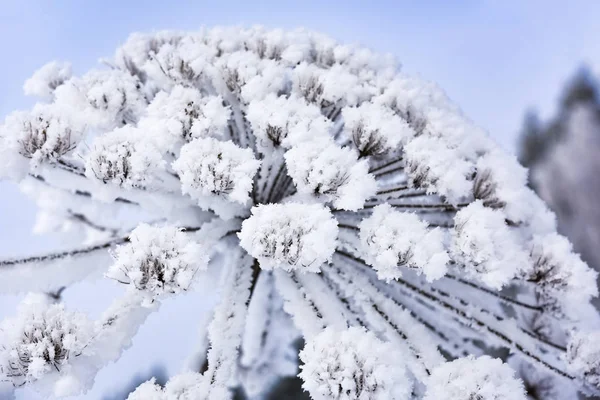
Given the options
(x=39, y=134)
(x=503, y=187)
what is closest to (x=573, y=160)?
(x=503, y=187)

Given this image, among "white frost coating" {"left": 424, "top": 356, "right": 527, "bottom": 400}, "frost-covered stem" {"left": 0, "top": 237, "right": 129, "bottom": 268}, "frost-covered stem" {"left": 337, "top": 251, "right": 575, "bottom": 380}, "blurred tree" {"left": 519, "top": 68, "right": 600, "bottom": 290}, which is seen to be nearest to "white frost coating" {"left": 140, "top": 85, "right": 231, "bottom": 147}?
"frost-covered stem" {"left": 0, "top": 237, "right": 129, "bottom": 268}

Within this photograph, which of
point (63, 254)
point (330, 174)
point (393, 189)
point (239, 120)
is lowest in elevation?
point (63, 254)

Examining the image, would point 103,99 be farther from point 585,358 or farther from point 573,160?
point 573,160

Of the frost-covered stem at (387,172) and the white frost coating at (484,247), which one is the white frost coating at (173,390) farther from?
the frost-covered stem at (387,172)

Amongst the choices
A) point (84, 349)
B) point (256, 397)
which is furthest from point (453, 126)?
point (256, 397)

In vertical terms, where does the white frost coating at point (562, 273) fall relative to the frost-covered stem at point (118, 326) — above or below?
above

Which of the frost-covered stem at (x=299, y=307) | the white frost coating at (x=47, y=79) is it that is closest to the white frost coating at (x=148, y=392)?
the frost-covered stem at (x=299, y=307)

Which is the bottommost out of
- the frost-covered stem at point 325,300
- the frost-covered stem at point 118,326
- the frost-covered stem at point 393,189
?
the frost-covered stem at point 118,326
